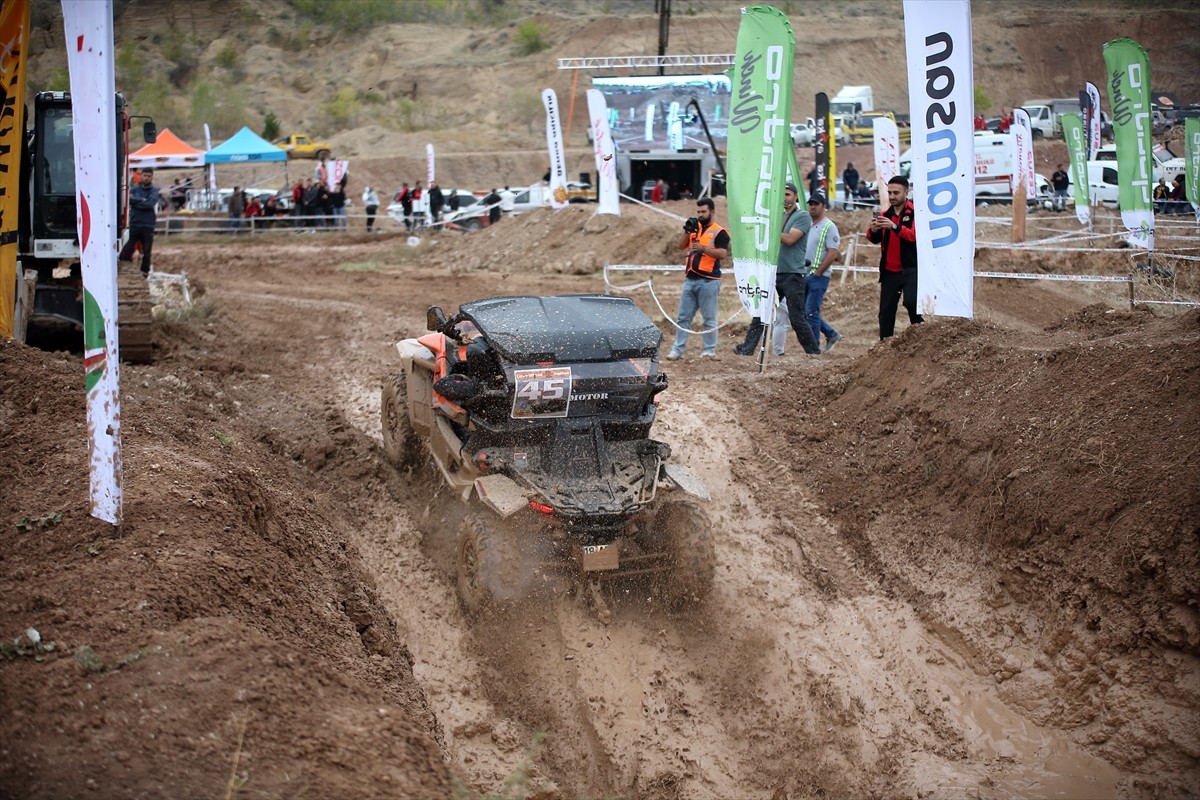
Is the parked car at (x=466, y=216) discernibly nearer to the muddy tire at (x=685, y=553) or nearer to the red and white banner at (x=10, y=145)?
the red and white banner at (x=10, y=145)

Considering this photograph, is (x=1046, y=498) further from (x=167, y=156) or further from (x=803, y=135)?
(x=803, y=135)

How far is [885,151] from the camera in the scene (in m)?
19.0

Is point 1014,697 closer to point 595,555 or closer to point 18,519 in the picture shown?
point 595,555

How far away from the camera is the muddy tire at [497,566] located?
619cm

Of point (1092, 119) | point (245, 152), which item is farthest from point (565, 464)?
point (1092, 119)

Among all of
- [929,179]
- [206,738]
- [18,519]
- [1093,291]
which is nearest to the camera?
[206,738]

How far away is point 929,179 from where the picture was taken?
28.4 feet

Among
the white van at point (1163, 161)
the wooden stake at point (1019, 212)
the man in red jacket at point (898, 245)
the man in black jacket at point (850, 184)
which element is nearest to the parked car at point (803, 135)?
the man in black jacket at point (850, 184)

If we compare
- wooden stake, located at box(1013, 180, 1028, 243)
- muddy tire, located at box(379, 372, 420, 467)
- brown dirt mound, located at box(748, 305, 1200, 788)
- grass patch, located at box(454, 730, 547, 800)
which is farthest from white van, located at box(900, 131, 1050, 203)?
grass patch, located at box(454, 730, 547, 800)

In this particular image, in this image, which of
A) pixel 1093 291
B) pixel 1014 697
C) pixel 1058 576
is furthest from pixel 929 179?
pixel 1093 291

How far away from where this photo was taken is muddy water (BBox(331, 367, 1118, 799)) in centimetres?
541

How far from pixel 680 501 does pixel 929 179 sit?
3.97 m

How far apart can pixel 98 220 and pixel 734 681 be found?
423 cm

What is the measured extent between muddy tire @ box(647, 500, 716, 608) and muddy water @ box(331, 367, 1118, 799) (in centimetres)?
16
